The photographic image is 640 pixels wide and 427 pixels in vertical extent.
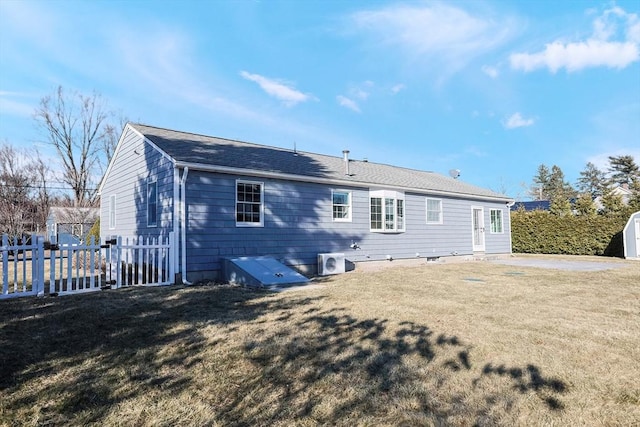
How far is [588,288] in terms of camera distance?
320 inches

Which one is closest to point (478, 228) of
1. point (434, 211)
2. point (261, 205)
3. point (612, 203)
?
point (434, 211)

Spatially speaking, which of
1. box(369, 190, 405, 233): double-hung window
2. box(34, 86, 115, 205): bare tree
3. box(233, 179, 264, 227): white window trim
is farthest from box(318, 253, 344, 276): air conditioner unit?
box(34, 86, 115, 205): bare tree

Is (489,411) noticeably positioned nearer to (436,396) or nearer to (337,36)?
(436,396)

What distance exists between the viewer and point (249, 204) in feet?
33.8

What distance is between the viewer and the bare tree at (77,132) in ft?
98.7

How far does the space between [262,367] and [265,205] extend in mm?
7326

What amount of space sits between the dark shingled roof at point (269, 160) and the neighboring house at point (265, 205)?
0.06m

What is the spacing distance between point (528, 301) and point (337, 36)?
1539cm

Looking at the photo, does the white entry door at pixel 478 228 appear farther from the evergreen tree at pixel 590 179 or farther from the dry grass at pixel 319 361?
the evergreen tree at pixel 590 179

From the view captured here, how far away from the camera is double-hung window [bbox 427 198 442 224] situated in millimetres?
15258

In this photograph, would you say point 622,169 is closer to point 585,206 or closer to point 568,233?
point 585,206

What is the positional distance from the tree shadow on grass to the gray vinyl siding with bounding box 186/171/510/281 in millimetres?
3819

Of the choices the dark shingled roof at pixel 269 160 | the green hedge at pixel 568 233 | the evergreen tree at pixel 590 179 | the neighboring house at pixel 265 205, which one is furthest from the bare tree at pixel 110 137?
the evergreen tree at pixel 590 179

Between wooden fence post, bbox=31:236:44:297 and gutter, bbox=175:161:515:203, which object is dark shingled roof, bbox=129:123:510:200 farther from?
wooden fence post, bbox=31:236:44:297
